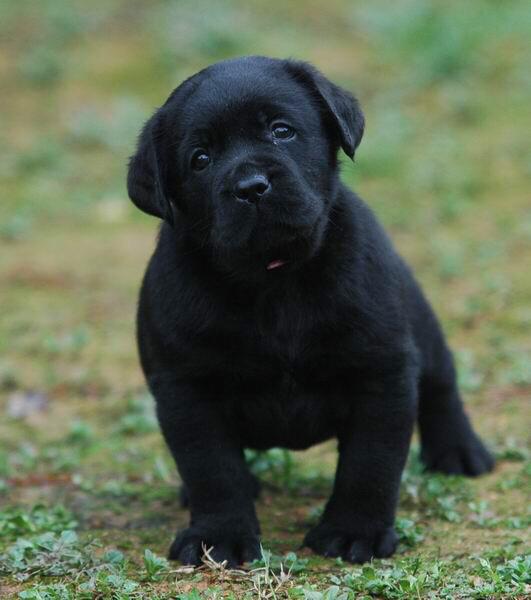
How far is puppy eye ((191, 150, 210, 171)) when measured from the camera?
3873 millimetres

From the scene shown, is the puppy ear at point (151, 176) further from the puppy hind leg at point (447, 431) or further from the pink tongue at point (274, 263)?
the puppy hind leg at point (447, 431)

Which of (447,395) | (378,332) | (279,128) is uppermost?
→ (279,128)

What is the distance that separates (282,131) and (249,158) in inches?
9.6

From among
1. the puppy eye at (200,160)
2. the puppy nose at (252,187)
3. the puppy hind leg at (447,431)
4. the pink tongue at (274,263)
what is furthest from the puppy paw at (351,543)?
the puppy eye at (200,160)

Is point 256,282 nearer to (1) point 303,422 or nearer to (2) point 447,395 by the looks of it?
(1) point 303,422

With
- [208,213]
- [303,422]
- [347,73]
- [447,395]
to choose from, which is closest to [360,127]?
[208,213]

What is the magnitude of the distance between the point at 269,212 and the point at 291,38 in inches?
368

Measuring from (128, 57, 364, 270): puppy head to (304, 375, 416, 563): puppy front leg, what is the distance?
55 cm

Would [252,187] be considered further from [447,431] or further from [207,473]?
[447,431]

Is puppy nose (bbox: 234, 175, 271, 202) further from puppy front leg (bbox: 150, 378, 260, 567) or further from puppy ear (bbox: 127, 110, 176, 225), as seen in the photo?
puppy front leg (bbox: 150, 378, 260, 567)

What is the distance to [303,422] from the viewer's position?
3949 mm

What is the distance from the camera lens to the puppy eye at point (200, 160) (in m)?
3.87

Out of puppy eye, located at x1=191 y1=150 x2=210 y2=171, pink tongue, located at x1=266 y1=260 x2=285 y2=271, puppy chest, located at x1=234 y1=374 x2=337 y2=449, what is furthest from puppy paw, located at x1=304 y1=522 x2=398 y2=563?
puppy eye, located at x1=191 y1=150 x2=210 y2=171

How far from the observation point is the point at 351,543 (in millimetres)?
3877
